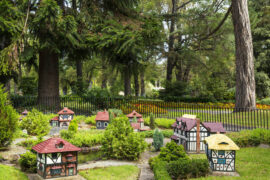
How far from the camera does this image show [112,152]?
9.18 metres

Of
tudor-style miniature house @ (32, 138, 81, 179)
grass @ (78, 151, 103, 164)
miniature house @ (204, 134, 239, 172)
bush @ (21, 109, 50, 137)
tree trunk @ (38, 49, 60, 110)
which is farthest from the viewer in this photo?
tree trunk @ (38, 49, 60, 110)

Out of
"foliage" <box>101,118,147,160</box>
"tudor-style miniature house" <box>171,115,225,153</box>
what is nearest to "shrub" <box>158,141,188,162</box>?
"foliage" <box>101,118,147,160</box>

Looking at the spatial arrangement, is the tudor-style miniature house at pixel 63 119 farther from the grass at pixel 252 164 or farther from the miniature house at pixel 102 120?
the grass at pixel 252 164

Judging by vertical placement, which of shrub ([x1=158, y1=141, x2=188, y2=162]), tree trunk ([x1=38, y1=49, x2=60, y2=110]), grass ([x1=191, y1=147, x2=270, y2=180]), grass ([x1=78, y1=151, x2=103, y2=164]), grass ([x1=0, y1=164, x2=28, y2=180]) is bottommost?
grass ([x1=78, y1=151, x2=103, y2=164])

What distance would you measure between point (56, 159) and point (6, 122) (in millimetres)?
3296

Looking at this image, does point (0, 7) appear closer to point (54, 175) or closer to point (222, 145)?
point (54, 175)

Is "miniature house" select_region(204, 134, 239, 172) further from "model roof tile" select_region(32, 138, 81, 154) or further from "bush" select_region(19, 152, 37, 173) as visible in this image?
"bush" select_region(19, 152, 37, 173)

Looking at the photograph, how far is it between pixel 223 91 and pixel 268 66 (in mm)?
10158

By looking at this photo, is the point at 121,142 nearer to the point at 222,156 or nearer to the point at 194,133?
the point at 194,133

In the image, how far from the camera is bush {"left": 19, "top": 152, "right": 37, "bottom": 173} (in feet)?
25.2

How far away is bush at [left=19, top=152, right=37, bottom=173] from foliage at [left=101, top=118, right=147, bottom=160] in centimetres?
245

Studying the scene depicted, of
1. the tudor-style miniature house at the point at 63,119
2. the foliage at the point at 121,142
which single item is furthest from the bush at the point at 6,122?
the tudor-style miniature house at the point at 63,119

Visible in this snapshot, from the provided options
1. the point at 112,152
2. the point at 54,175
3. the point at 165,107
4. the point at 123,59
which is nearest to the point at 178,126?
the point at 112,152

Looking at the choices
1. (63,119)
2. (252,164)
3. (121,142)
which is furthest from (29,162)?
(252,164)
